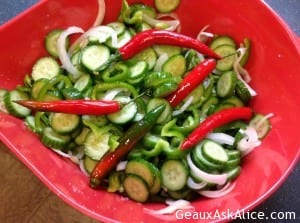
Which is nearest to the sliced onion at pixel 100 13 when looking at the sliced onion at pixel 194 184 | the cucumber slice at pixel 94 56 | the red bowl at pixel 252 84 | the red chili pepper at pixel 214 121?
the red bowl at pixel 252 84

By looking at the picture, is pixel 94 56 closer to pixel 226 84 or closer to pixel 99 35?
pixel 99 35

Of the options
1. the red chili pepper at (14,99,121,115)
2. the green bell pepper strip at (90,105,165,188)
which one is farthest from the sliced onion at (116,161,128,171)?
the red chili pepper at (14,99,121,115)

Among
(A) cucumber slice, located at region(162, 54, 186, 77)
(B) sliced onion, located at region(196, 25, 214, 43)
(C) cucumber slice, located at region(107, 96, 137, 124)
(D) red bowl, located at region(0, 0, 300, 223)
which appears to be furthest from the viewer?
(B) sliced onion, located at region(196, 25, 214, 43)

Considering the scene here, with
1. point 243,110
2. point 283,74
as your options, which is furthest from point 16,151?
point 283,74

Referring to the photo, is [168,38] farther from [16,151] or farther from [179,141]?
[16,151]

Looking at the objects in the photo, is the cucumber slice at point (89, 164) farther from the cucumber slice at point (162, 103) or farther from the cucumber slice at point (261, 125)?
the cucumber slice at point (261, 125)

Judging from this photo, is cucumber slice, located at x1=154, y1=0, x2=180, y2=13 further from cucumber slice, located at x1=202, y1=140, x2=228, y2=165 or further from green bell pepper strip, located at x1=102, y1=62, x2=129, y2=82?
cucumber slice, located at x1=202, y1=140, x2=228, y2=165
